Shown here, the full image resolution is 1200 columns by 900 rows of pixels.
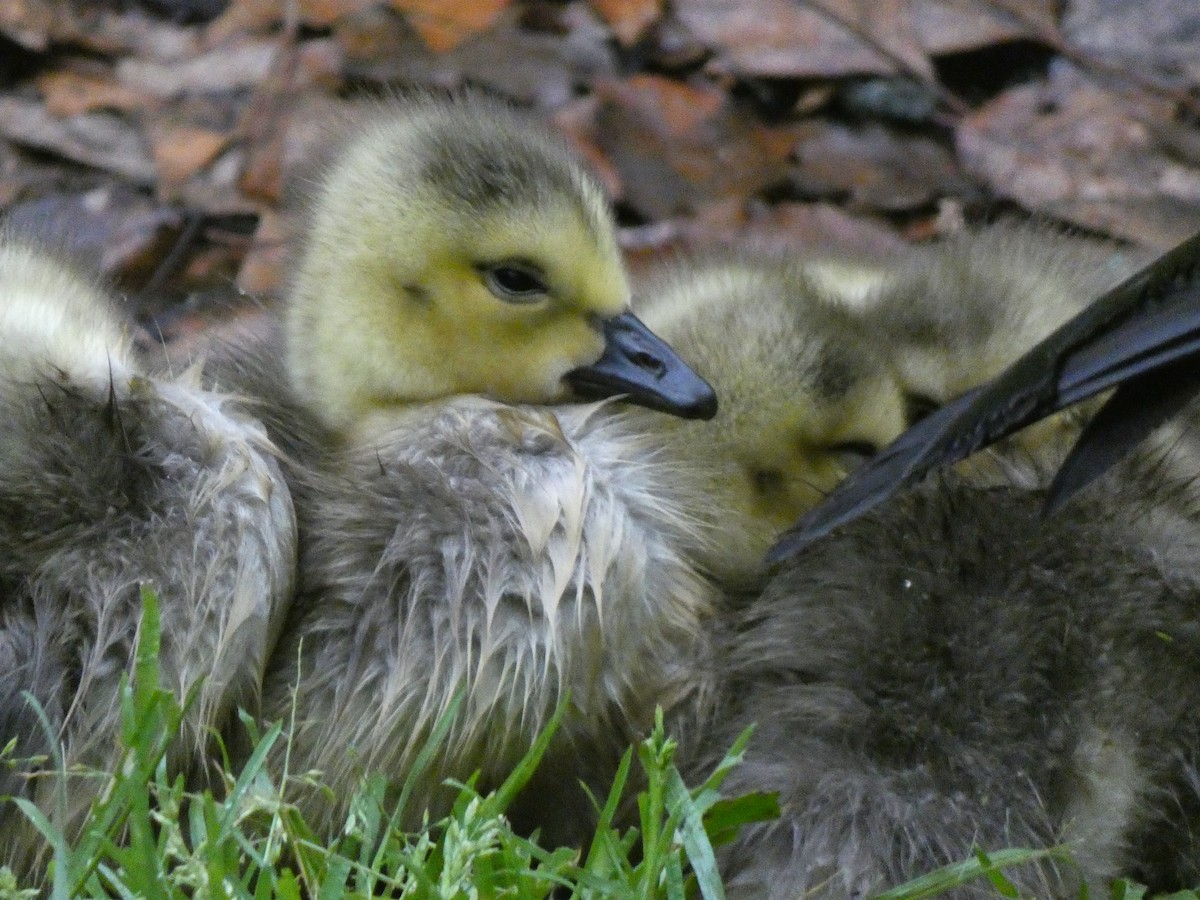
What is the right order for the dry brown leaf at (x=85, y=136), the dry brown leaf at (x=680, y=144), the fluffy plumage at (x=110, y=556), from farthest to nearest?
1. the dry brown leaf at (x=85, y=136)
2. the dry brown leaf at (x=680, y=144)
3. the fluffy plumage at (x=110, y=556)

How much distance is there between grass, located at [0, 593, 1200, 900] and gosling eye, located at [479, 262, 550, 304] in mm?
413

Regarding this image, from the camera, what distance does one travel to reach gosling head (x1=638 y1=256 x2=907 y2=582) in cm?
159

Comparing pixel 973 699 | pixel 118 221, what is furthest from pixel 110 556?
pixel 118 221

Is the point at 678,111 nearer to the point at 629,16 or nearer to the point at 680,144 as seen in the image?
the point at 680,144

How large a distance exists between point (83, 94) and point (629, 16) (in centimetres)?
98

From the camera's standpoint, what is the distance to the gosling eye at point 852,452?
5.30ft

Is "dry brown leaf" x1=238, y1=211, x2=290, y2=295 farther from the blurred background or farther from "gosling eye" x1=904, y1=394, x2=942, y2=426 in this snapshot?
"gosling eye" x1=904, y1=394, x2=942, y2=426

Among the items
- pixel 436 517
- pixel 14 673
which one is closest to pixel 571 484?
pixel 436 517

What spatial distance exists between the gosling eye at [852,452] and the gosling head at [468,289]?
0.64ft

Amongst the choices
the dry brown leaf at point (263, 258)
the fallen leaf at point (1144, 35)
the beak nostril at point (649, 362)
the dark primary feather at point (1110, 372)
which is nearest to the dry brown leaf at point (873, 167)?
the fallen leaf at point (1144, 35)

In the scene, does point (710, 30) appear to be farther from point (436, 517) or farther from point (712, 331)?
point (436, 517)

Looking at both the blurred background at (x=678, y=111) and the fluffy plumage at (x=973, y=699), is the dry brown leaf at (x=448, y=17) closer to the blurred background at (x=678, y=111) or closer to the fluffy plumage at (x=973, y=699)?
the blurred background at (x=678, y=111)

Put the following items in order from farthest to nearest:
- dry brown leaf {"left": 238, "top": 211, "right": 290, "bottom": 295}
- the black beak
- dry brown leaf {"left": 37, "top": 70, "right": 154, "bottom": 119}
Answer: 1. dry brown leaf {"left": 37, "top": 70, "right": 154, "bottom": 119}
2. dry brown leaf {"left": 238, "top": 211, "right": 290, "bottom": 295}
3. the black beak

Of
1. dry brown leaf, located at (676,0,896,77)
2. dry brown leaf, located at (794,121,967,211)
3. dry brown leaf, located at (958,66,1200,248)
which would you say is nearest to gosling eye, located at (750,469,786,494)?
dry brown leaf, located at (958,66,1200,248)
